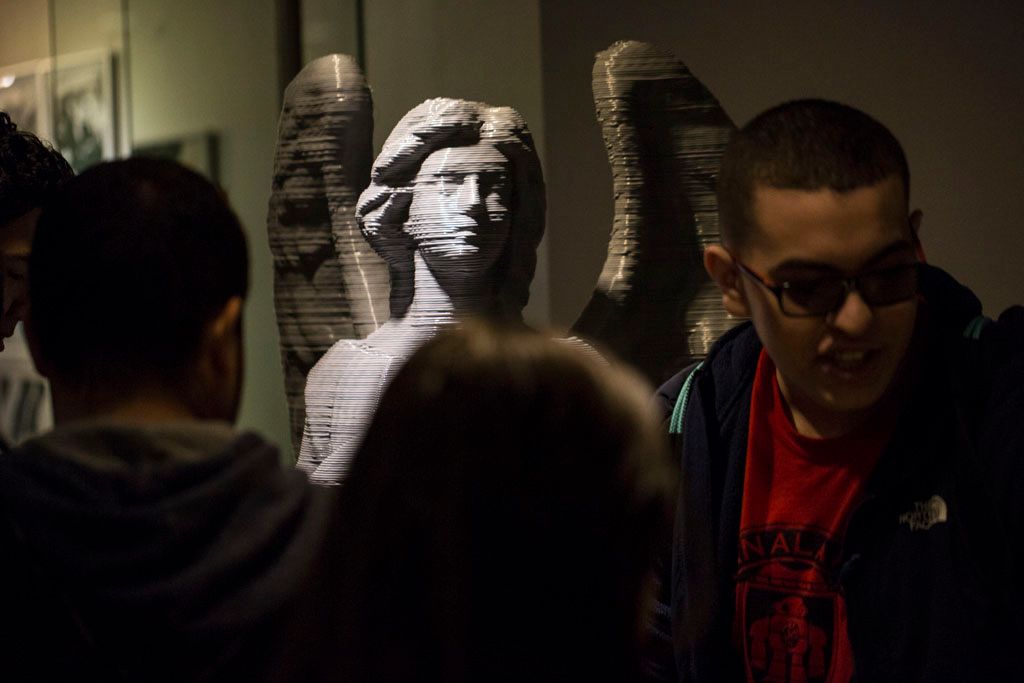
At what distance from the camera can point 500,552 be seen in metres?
0.84

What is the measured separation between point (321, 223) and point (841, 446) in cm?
182

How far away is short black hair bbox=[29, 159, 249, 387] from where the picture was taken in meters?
1.10

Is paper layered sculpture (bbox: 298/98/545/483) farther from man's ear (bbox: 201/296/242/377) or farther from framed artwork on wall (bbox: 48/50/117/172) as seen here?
man's ear (bbox: 201/296/242/377)

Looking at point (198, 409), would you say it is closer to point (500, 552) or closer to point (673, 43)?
point (500, 552)

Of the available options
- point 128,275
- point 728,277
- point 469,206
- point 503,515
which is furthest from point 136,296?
point 469,206

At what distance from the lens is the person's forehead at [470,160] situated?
8.54ft

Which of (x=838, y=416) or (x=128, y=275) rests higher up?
(x=128, y=275)

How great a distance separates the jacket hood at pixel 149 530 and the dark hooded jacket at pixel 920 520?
0.56 m

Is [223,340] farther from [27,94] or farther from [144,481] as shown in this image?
[27,94]

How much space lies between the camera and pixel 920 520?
1.33 m

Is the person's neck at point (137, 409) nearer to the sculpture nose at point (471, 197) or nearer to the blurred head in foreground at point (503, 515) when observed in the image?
the blurred head in foreground at point (503, 515)

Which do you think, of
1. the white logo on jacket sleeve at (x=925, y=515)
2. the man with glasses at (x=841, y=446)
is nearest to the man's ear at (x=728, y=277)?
the man with glasses at (x=841, y=446)

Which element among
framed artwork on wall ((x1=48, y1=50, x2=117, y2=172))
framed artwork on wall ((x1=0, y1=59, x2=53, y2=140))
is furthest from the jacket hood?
framed artwork on wall ((x1=0, y1=59, x2=53, y2=140))

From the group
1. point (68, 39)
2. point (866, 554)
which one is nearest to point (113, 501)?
point (866, 554)
